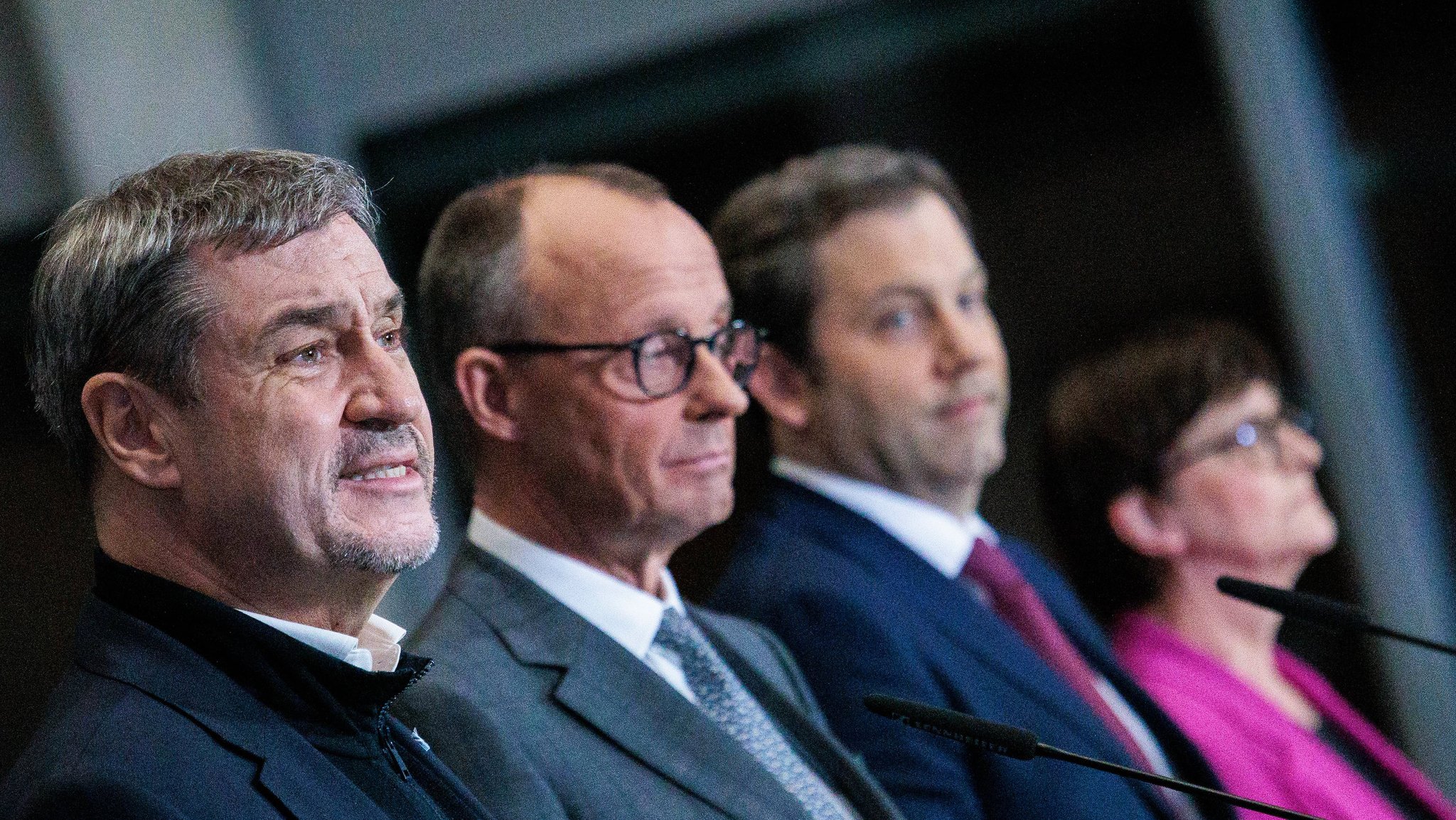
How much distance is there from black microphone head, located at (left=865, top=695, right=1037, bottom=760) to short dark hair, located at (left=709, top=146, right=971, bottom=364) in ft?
3.18

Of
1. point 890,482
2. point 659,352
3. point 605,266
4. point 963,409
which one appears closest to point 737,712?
point 659,352

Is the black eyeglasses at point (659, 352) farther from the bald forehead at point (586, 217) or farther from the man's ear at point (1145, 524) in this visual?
the man's ear at point (1145, 524)

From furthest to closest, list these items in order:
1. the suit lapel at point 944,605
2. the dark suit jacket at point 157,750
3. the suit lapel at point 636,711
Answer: the suit lapel at point 944,605, the suit lapel at point 636,711, the dark suit jacket at point 157,750

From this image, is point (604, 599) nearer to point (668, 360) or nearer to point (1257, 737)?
point (668, 360)

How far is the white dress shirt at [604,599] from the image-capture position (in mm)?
1831

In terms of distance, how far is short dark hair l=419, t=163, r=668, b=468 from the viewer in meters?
1.96

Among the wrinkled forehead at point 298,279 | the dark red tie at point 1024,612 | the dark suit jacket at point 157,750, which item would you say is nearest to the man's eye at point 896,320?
the dark red tie at point 1024,612

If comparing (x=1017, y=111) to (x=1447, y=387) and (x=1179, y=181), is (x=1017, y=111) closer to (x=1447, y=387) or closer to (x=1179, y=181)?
(x=1179, y=181)

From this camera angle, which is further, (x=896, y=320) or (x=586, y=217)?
(x=896, y=320)

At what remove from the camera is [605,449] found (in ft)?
6.31

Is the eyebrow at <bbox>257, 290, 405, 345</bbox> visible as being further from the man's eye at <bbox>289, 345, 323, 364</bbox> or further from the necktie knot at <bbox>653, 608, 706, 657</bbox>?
the necktie knot at <bbox>653, 608, 706, 657</bbox>

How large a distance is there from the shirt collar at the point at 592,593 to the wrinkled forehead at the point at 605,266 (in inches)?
11.1

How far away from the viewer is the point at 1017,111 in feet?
14.5

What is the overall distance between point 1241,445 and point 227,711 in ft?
6.54
